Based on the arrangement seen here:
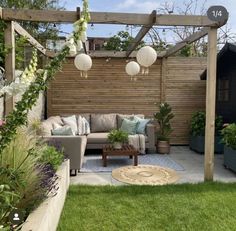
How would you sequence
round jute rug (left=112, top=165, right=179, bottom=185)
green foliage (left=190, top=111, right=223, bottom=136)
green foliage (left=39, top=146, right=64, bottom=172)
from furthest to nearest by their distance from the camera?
1. green foliage (left=190, top=111, right=223, bottom=136)
2. round jute rug (left=112, top=165, right=179, bottom=185)
3. green foliage (left=39, top=146, right=64, bottom=172)

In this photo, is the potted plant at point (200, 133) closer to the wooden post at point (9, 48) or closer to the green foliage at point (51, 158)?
the green foliage at point (51, 158)

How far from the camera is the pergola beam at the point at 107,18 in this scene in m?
4.54

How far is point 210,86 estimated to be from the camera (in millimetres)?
5012

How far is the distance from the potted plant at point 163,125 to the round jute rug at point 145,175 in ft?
6.05

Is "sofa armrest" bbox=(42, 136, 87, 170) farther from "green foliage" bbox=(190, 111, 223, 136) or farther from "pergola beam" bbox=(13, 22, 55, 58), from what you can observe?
"green foliage" bbox=(190, 111, 223, 136)

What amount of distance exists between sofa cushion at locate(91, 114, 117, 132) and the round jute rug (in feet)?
8.20

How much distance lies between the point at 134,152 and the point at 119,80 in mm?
3409

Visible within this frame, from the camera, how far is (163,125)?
28.0ft

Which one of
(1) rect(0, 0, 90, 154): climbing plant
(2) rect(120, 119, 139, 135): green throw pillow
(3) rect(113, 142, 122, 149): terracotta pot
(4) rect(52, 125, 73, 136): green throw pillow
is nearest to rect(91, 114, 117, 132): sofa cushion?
(2) rect(120, 119, 139, 135): green throw pillow

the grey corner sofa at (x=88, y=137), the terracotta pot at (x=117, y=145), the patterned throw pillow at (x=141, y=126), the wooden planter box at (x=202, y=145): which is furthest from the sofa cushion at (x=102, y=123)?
the wooden planter box at (x=202, y=145)

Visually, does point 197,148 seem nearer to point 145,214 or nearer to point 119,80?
point 119,80

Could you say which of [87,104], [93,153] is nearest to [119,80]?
[87,104]

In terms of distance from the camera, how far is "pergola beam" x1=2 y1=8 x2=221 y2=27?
454 cm

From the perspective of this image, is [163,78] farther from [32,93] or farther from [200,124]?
[32,93]
